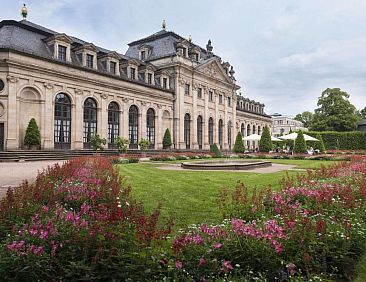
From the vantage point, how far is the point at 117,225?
4086 millimetres

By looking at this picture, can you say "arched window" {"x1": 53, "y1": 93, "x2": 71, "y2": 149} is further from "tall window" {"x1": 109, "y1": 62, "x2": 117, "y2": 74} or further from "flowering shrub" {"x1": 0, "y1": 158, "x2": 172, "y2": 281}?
"flowering shrub" {"x1": 0, "y1": 158, "x2": 172, "y2": 281}

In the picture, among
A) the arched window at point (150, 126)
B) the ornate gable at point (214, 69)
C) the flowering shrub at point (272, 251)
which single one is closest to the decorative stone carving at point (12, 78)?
the arched window at point (150, 126)

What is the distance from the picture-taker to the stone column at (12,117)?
26.0m

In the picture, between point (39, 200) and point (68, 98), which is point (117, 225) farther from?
point (68, 98)

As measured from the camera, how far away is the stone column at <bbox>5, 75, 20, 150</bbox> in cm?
2597

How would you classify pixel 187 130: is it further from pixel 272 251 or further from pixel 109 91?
pixel 272 251

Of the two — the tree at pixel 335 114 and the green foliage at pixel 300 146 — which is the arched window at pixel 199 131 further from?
the tree at pixel 335 114

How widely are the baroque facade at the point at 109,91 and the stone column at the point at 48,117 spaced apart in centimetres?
9

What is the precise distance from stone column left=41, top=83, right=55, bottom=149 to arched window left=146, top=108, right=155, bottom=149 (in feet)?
45.8

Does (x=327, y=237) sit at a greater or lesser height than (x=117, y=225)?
lesser

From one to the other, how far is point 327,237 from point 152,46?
151ft

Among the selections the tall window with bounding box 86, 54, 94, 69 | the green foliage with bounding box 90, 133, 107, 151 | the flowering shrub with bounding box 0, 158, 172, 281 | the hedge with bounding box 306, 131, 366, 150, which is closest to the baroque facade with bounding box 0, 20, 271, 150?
the tall window with bounding box 86, 54, 94, 69

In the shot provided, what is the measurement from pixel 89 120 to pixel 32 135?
7566 millimetres

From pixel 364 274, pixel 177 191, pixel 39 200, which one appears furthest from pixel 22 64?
pixel 364 274
